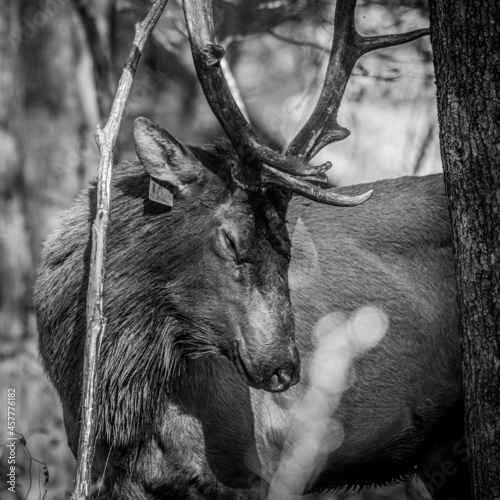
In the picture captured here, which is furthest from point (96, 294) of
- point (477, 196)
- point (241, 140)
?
point (477, 196)

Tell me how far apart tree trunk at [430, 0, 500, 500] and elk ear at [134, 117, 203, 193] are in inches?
55.7

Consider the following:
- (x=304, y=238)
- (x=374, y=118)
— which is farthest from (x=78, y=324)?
(x=374, y=118)

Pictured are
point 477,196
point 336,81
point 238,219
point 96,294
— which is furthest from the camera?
point 336,81

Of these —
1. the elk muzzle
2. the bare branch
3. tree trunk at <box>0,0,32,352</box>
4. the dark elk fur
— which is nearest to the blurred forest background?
tree trunk at <box>0,0,32,352</box>

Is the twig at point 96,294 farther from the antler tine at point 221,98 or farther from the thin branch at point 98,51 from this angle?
the thin branch at point 98,51

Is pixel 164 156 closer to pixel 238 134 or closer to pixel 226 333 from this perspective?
pixel 238 134

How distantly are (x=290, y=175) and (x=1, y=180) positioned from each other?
4926 mm

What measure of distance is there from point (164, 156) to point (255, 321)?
3.46 ft

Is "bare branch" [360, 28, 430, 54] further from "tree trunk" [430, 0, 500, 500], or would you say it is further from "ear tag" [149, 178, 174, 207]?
"ear tag" [149, 178, 174, 207]

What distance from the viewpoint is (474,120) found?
3836 millimetres

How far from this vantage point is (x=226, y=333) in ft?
13.9

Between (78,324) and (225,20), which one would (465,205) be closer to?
(78,324)

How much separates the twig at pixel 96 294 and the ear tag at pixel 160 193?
38 centimetres

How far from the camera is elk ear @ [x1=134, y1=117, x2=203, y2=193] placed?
433 centimetres
